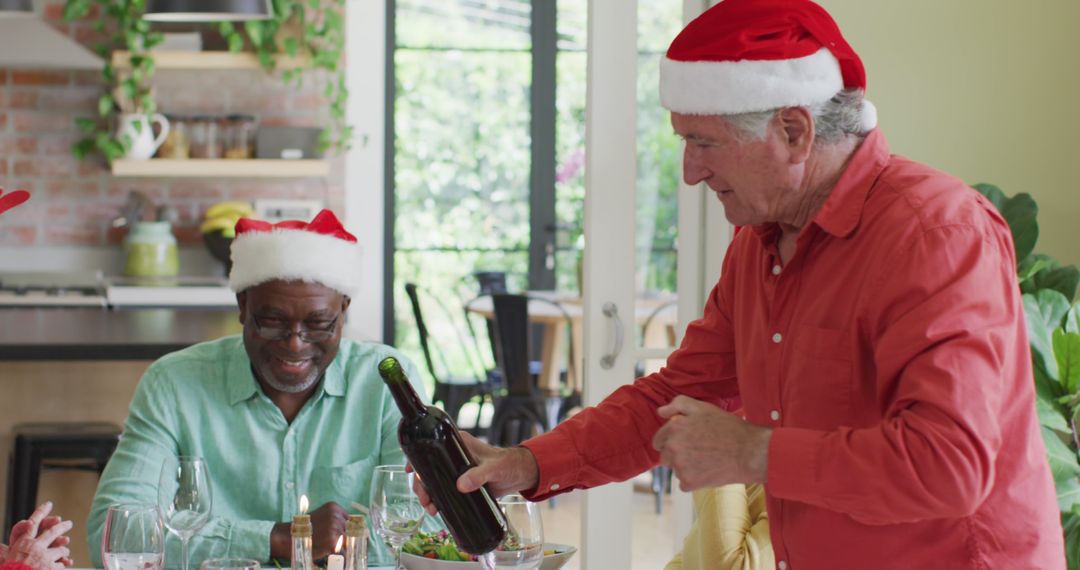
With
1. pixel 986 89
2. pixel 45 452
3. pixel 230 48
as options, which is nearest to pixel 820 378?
pixel 986 89

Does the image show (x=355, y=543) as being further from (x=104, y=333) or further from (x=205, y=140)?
(x=205, y=140)

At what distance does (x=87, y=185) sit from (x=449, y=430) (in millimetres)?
5087

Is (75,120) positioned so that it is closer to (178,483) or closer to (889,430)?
(178,483)

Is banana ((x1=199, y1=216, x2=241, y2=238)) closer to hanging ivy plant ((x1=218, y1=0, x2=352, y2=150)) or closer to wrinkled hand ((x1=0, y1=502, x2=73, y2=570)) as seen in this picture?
hanging ivy plant ((x1=218, y1=0, x2=352, y2=150))

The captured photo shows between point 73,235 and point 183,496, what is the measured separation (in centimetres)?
490

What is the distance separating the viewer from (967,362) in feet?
4.13

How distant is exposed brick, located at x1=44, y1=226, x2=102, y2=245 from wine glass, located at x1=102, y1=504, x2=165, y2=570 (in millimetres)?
4982

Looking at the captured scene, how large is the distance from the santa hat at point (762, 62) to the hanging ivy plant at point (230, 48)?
4.70 meters

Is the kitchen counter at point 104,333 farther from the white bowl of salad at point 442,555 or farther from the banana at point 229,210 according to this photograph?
the white bowl of salad at point 442,555

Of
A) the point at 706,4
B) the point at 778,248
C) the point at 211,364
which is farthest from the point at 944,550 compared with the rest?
the point at 706,4

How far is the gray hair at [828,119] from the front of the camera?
151cm

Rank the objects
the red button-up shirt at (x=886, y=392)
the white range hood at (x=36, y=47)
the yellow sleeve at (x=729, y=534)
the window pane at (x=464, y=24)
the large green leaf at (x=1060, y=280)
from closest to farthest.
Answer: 1. the red button-up shirt at (x=886, y=392)
2. the yellow sleeve at (x=729, y=534)
3. the large green leaf at (x=1060, y=280)
4. the white range hood at (x=36, y=47)
5. the window pane at (x=464, y=24)

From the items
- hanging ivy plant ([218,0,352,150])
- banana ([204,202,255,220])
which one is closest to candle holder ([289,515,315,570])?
banana ([204,202,255,220])

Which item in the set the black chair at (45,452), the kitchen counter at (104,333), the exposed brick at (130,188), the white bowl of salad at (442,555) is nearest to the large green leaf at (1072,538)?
the white bowl of salad at (442,555)
